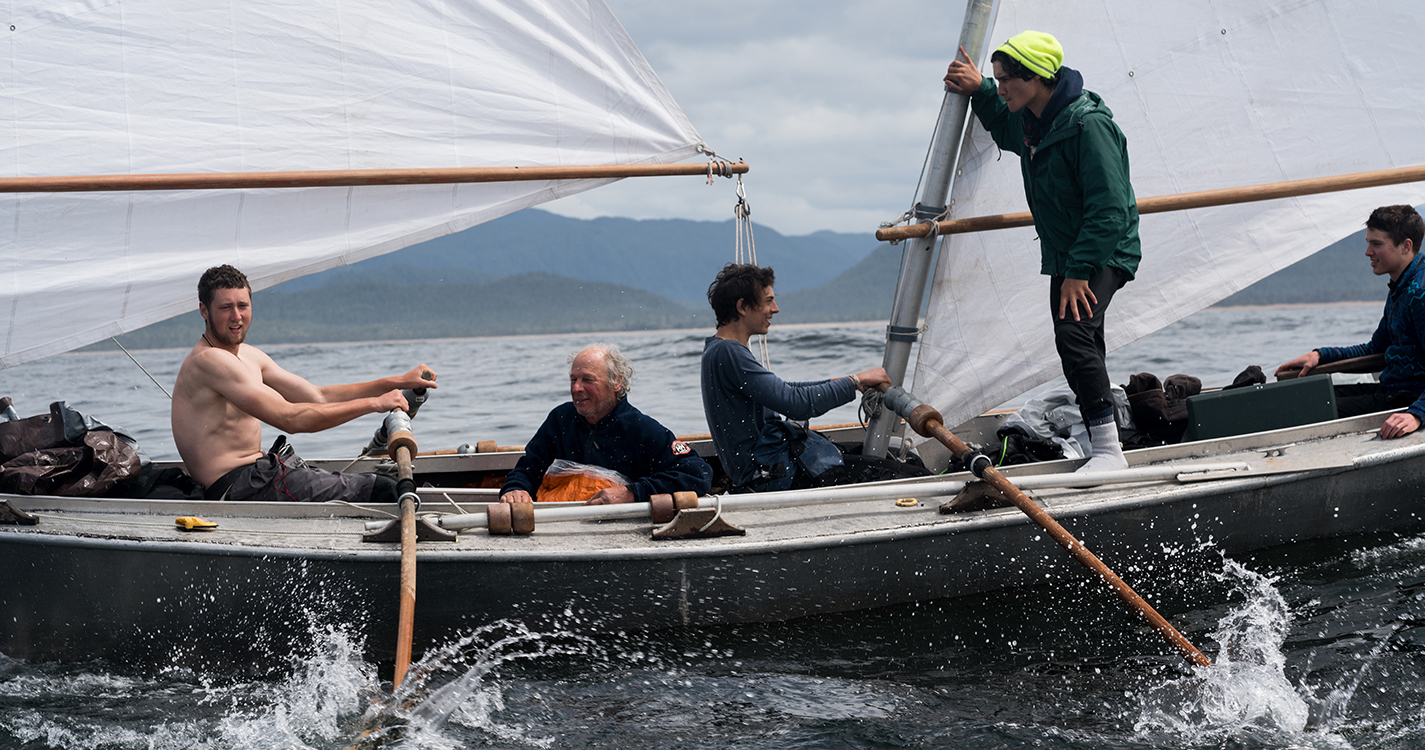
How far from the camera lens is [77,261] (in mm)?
4820

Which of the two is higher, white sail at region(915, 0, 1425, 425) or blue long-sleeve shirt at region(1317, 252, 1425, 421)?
white sail at region(915, 0, 1425, 425)

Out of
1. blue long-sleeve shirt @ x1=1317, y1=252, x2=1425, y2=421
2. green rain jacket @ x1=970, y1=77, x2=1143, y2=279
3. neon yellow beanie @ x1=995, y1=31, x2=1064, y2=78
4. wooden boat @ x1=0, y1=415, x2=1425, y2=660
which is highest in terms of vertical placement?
neon yellow beanie @ x1=995, y1=31, x2=1064, y2=78

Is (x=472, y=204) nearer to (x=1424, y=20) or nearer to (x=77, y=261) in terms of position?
(x=77, y=261)

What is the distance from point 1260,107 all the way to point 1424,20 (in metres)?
1.09

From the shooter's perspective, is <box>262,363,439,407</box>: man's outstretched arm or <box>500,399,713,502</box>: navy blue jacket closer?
<box>500,399,713,502</box>: navy blue jacket

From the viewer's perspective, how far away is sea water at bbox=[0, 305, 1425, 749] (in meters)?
3.25

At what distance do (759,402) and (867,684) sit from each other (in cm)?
118

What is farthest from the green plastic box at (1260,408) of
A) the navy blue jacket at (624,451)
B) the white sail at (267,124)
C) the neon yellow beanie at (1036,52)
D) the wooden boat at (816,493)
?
the white sail at (267,124)

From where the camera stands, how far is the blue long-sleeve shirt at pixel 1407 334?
190 inches

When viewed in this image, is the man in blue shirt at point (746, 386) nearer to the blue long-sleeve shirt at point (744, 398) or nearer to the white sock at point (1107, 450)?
the blue long-sleeve shirt at point (744, 398)

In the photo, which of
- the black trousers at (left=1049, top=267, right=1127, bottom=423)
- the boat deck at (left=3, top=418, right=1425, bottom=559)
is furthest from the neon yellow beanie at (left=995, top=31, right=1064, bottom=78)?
the boat deck at (left=3, top=418, right=1425, bottom=559)

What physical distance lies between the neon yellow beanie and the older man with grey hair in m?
1.97

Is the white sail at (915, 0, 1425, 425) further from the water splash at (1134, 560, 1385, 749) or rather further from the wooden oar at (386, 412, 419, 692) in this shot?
the wooden oar at (386, 412, 419, 692)

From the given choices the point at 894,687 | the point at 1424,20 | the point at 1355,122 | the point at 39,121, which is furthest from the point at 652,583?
the point at 1424,20
